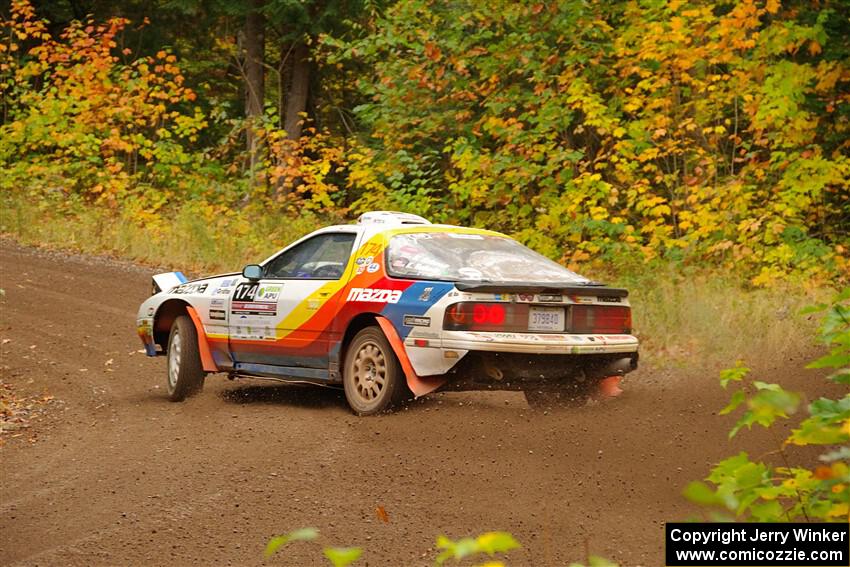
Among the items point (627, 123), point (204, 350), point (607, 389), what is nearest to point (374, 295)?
point (607, 389)

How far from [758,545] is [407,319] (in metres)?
5.37

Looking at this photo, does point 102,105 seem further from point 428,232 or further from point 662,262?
point 428,232

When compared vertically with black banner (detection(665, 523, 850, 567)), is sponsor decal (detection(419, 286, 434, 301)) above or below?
above

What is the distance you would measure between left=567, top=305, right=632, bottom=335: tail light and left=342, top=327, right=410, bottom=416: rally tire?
141cm

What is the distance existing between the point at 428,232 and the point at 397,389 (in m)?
1.54

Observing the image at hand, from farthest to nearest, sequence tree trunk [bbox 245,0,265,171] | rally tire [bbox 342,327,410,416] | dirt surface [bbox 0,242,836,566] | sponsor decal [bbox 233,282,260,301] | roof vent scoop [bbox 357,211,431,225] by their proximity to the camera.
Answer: tree trunk [bbox 245,0,265,171]
sponsor decal [bbox 233,282,260,301]
roof vent scoop [bbox 357,211,431,225]
rally tire [bbox 342,327,410,416]
dirt surface [bbox 0,242,836,566]

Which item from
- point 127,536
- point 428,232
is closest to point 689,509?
point 127,536

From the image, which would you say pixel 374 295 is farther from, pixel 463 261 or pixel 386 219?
pixel 386 219

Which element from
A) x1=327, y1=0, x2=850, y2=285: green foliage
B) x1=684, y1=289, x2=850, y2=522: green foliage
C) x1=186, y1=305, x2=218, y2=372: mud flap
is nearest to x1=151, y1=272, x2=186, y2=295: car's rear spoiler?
x1=186, y1=305, x2=218, y2=372: mud flap

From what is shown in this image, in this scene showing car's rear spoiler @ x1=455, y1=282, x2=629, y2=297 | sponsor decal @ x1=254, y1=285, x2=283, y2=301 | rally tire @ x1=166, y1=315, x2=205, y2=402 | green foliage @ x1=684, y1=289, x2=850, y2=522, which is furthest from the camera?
rally tire @ x1=166, y1=315, x2=205, y2=402

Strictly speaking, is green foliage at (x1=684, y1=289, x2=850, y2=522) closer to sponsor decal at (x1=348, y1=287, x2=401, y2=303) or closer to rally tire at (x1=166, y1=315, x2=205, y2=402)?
sponsor decal at (x1=348, y1=287, x2=401, y2=303)

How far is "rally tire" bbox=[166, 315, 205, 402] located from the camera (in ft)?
34.0

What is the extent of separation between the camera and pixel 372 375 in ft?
28.1

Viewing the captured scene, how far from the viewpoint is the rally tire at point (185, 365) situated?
10359 millimetres
